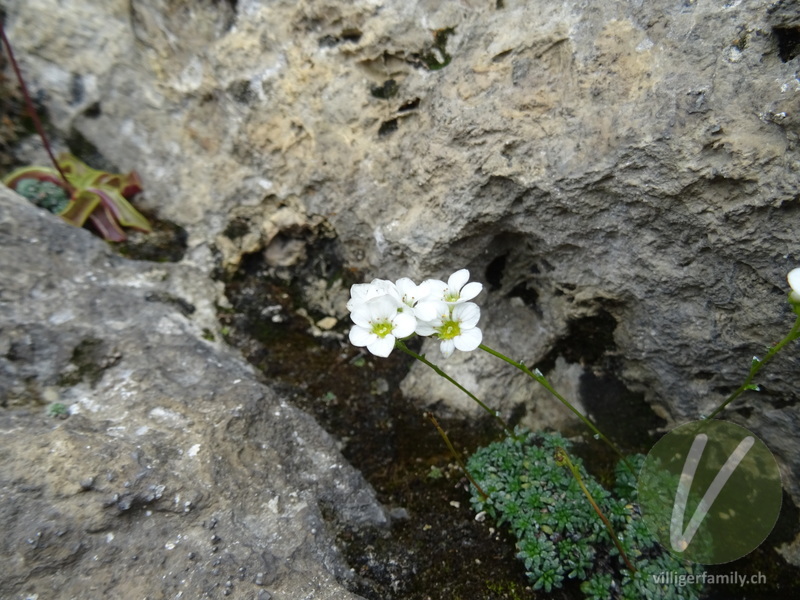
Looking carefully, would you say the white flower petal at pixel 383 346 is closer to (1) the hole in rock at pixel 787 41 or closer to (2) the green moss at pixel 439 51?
(2) the green moss at pixel 439 51

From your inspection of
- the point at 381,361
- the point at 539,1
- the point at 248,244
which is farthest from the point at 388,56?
the point at 381,361

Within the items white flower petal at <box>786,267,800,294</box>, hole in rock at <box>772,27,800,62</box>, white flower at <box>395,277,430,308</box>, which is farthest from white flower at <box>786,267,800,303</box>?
white flower at <box>395,277,430,308</box>

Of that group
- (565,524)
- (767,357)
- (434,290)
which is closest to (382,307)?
(434,290)

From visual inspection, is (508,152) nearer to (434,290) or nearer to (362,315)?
(434,290)

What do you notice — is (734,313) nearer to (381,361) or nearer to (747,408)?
(747,408)

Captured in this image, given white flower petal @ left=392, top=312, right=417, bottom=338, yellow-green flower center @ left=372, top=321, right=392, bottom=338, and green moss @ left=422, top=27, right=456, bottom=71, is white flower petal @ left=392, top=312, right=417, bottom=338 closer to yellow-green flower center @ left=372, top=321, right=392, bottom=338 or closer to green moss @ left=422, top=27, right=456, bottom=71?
yellow-green flower center @ left=372, top=321, right=392, bottom=338

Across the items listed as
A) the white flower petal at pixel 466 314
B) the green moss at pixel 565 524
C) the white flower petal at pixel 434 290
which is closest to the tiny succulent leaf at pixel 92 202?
the white flower petal at pixel 434 290
